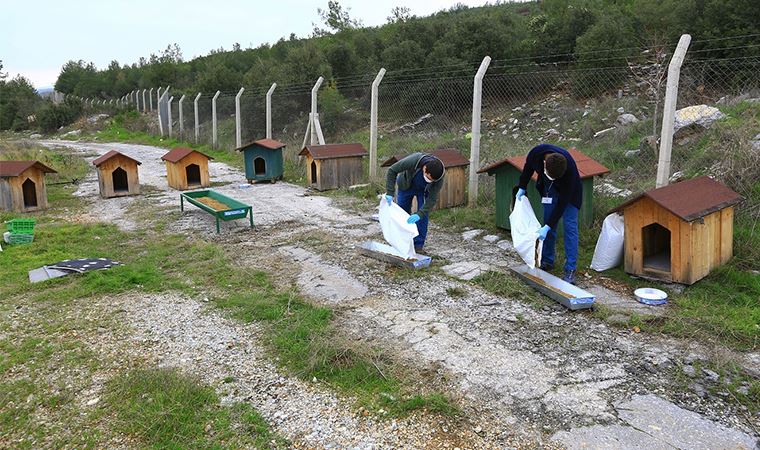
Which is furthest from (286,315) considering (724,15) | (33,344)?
(724,15)

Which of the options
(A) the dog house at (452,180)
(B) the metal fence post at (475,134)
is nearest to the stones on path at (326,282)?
(A) the dog house at (452,180)

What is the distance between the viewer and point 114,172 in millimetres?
11742

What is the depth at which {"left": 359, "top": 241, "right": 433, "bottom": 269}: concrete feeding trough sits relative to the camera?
6039mm

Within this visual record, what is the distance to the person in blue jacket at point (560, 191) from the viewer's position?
206 inches

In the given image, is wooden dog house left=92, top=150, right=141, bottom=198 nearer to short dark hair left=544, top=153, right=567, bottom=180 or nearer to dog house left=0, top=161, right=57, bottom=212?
dog house left=0, top=161, right=57, bottom=212

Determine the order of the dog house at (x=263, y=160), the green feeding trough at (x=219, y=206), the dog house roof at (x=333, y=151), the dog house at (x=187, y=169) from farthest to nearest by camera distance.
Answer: the dog house at (x=263, y=160) < the dog house at (x=187, y=169) < the dog house roof at (x=333, y=151) < the green feeding trough at (x=219, y=206)

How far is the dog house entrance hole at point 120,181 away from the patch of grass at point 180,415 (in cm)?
894

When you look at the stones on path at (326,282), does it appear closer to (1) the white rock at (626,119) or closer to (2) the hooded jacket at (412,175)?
(2) the hooded jacket at (412,175)

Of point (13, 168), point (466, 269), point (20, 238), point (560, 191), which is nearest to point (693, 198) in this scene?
point (560, 191)

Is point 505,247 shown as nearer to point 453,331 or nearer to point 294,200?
point 453,331

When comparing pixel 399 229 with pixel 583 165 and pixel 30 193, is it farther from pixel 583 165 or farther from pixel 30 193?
pixel 30 193

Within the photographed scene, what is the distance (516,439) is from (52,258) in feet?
19.7

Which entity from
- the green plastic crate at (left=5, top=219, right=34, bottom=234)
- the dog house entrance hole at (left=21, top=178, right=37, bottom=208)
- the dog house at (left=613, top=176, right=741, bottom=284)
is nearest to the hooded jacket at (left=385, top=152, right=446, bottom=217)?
the dog house at (left=613, top=176, right=741, bottom=284)

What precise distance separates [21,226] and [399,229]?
5.39 metres
